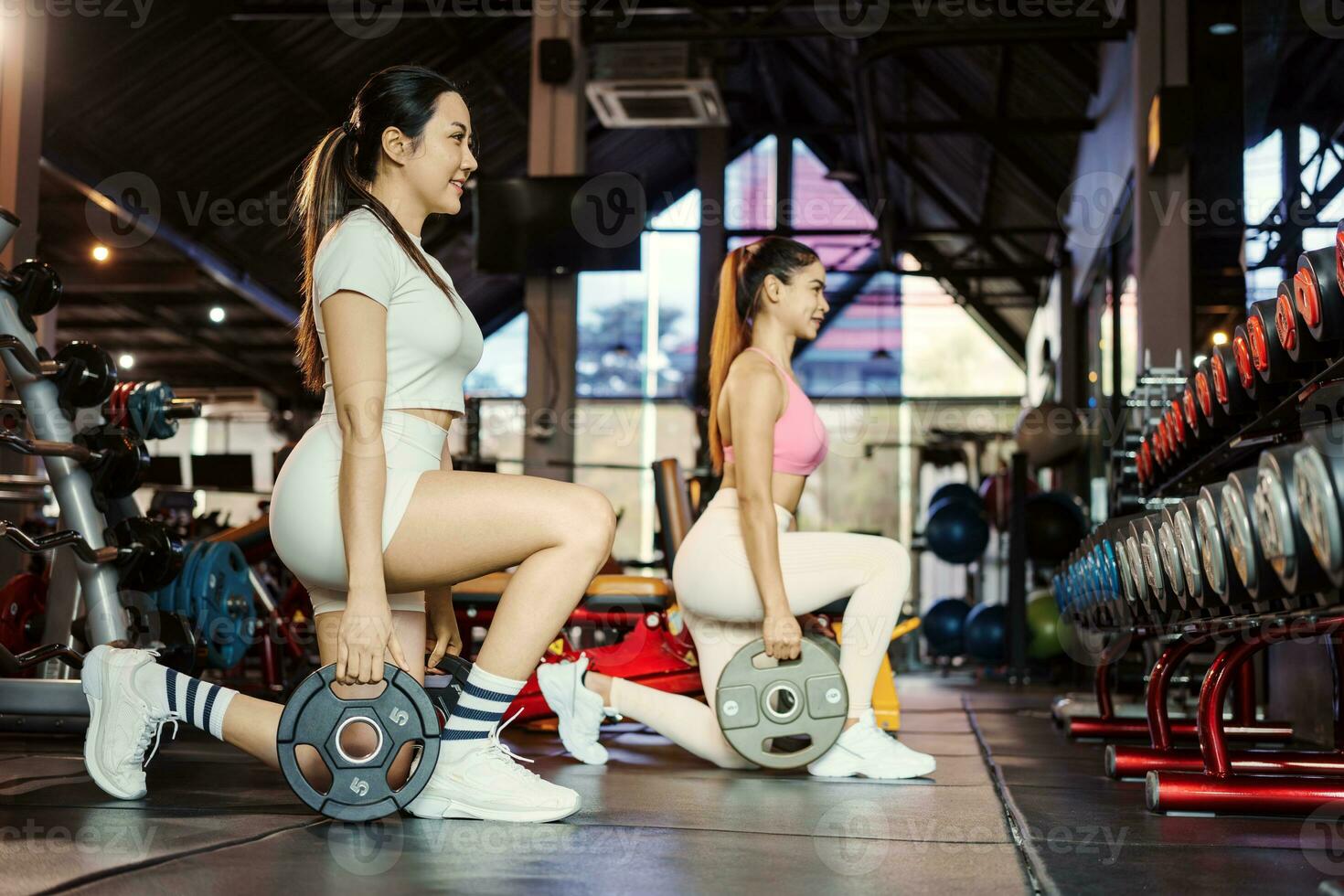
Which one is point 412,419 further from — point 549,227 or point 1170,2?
point 1170,2

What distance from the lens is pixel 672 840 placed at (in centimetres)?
167

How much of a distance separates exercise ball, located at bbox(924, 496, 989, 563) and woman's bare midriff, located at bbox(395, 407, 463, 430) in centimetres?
648

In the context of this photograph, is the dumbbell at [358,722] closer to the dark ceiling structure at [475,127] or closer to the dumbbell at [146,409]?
the dumbbell at [146,409]

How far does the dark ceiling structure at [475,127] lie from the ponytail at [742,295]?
4482 millimetres

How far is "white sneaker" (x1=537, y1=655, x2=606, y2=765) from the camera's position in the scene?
249cm

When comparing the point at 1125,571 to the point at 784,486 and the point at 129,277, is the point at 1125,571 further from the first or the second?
the point at 129,277

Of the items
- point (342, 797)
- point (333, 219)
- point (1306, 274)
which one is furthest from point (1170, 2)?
point (342, 797)

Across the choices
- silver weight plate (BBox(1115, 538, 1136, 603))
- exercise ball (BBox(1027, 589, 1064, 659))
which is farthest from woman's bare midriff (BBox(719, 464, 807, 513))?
exercise ball (BBox(1027, 589, 1064, 659))

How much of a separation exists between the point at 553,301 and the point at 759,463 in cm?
487

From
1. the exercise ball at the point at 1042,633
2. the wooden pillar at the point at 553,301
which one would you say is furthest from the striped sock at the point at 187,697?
the exercise ball at the point at 1042,633

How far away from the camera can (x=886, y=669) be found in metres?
3.44

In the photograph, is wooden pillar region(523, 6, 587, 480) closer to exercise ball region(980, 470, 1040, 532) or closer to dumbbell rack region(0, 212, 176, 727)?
exercise ball region(980, 470, 1040, 532)

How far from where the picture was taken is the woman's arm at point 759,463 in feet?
7.72

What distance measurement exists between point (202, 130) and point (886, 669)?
7.96m
